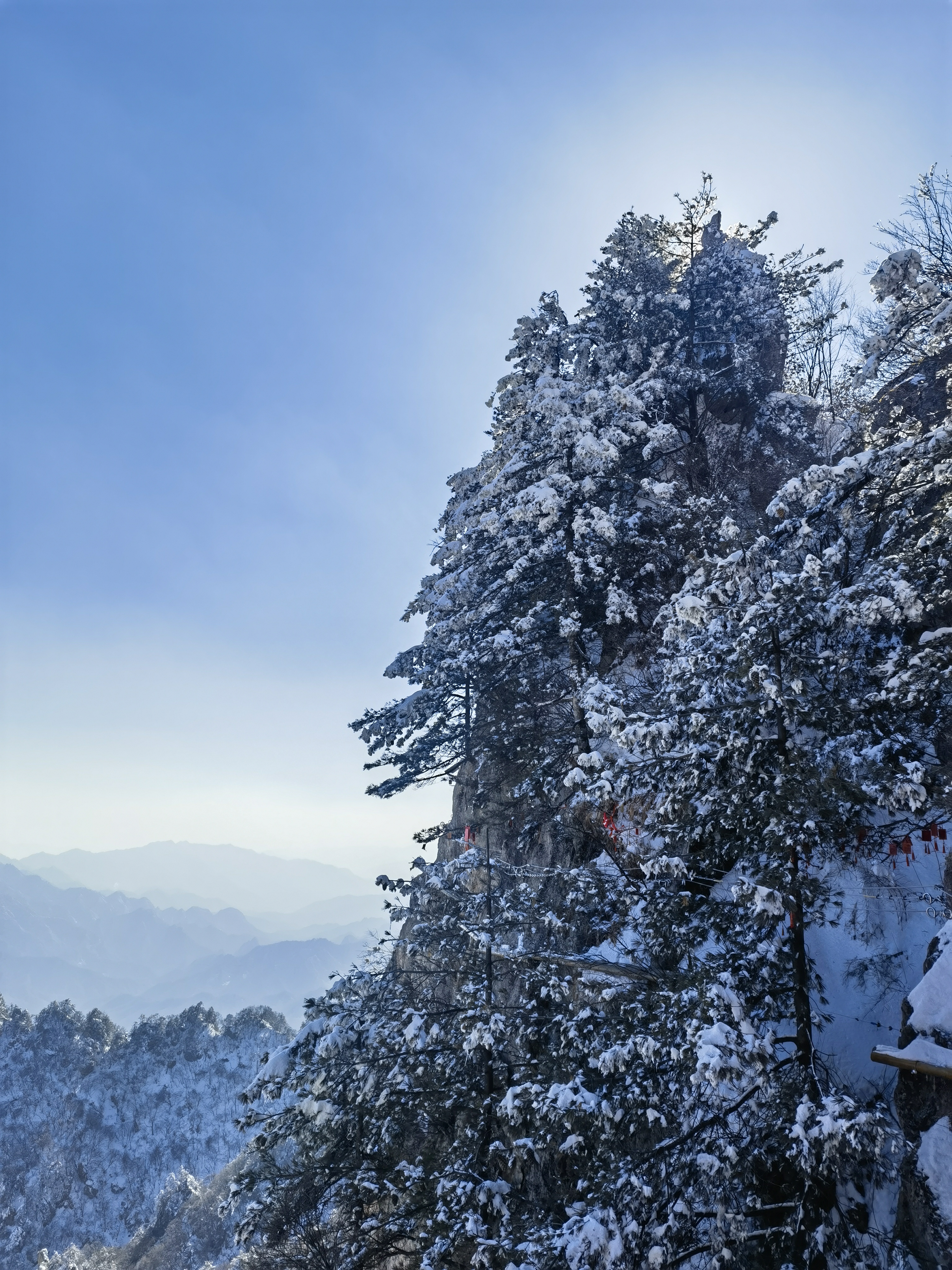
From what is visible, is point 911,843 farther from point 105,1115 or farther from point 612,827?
point 105,1115

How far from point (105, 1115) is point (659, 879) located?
93.5m

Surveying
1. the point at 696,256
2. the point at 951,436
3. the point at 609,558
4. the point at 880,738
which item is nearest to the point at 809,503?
the point at 951,436

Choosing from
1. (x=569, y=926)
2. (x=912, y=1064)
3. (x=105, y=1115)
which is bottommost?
(x=105, y=1115)

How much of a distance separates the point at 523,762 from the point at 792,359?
50.7 ft

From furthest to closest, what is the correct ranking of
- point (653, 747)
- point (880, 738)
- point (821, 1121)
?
point (653, 747) < point (880, 738) < point (821, 1121)

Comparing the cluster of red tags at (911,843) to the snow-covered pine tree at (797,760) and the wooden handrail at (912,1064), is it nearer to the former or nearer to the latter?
the snow-covered pine tree at (797,760)

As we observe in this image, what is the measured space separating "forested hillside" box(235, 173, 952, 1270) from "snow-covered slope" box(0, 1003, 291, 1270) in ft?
261

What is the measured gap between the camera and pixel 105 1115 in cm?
7700

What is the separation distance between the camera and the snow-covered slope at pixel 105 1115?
231 feet

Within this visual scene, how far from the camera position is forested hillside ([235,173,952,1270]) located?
6.11 metres

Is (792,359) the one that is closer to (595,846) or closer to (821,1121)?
(595,846)

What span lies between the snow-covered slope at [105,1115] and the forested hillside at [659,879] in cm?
7965

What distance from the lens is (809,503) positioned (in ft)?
28.8

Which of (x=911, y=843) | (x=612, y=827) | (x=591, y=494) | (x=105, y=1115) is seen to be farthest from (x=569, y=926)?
(x=105, y=1115)
